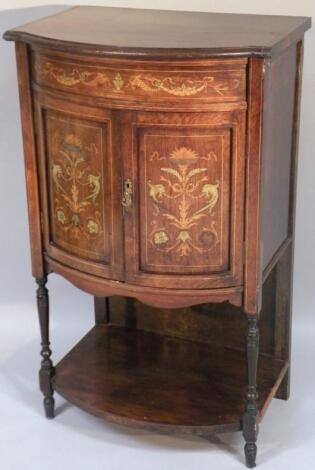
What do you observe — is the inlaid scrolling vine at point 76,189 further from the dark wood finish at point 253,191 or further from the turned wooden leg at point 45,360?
the dark wood finish at point 253,191

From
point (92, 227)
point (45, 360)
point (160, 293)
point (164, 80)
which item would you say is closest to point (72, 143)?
point (92, 227)

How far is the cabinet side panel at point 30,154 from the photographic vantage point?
231 centimetres

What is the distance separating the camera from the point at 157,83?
208 cm

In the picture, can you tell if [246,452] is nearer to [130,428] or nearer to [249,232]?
[130,428]

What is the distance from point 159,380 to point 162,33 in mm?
986

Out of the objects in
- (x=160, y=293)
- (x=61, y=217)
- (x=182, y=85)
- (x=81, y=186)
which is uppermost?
(x=182, y=85)

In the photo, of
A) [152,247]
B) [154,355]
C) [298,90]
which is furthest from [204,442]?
[298,90]

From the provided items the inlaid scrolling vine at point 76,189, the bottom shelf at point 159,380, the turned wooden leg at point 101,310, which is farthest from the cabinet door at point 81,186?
the turned wooden leg at point 101,310

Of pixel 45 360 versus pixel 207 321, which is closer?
pixel 45 360

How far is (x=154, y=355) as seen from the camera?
9.12 ft

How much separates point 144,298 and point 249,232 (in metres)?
0.32

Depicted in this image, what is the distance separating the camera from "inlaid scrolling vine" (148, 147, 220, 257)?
84.2 inches

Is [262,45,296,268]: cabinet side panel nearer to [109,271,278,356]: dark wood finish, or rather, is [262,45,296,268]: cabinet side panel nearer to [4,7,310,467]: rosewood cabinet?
[4,7,310,467]: rosewood cabinet

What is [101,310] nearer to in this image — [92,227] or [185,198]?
[92,227]
